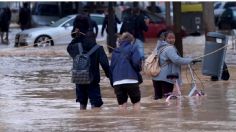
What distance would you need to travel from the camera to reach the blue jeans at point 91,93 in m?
12.5

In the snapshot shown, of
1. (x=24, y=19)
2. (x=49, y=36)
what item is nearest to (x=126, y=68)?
(x=49, y=36)

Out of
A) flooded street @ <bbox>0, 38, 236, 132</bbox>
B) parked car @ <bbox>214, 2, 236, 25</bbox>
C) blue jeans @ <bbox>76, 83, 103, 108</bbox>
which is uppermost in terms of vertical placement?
parked car @ <bbox>214, 2, 236, 25</bbox>

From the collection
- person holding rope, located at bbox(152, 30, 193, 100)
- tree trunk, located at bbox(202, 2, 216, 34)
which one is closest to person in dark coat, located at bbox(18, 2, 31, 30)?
tree trunk, located at bbox(202, 2, 216, 34)

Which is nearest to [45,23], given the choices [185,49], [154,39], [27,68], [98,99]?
[154,39]

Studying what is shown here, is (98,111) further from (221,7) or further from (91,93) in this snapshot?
(221,7)

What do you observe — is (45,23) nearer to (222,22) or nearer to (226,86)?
(222,22)

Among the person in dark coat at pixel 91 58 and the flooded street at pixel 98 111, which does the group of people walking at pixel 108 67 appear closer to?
the person in dark coat at pixel 91 58

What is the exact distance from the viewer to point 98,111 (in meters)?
12.6

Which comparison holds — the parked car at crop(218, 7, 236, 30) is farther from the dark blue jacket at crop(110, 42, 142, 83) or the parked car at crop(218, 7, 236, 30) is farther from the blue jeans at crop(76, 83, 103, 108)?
the dark blue jacket at crop(110, 42, 142, 83)

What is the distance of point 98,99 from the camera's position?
41.4ft

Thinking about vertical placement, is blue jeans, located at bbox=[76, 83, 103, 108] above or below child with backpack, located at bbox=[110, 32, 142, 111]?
below

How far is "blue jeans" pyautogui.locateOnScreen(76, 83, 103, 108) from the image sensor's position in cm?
1252

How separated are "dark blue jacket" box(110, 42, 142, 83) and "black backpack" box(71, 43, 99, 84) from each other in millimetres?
393

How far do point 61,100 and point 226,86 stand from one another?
3656mm
